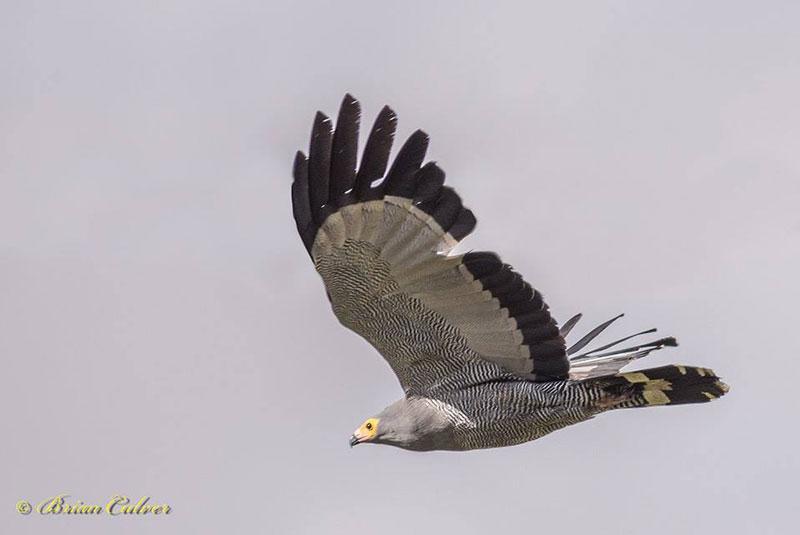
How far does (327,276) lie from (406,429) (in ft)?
6.40

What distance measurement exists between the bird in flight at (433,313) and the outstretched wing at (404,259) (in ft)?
0.03

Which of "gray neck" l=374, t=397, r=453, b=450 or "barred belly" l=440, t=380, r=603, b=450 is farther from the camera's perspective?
"gray neck" l=374, t=397, r=453, b=450

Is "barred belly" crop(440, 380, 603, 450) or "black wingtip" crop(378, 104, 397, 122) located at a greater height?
"black wingtip" crop(378, 104, 397, 122)

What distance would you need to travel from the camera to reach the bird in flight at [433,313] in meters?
16.1

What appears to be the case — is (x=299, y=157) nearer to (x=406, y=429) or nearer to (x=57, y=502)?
(x=406, y=429)

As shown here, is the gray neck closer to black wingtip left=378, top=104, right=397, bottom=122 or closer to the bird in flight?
the bird in flight

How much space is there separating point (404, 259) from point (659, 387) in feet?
10.1

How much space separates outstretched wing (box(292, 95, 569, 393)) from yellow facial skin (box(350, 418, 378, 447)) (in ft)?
3.01

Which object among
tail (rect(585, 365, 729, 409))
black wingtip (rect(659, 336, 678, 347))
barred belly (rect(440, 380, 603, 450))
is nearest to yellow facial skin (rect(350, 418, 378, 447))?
barred belly (rect(440, 380, 603, 450))

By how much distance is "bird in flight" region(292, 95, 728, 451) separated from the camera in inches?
635

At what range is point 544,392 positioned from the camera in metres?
17.4

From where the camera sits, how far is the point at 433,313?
17.0 metres

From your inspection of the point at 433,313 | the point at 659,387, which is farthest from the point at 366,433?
the point at 659,387

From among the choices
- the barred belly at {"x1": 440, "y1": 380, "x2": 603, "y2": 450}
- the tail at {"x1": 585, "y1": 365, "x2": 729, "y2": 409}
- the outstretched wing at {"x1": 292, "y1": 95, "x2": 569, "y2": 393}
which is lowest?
the tail at {"x1": 585, "y1": 365, "x2": 729, "y2": 409}
